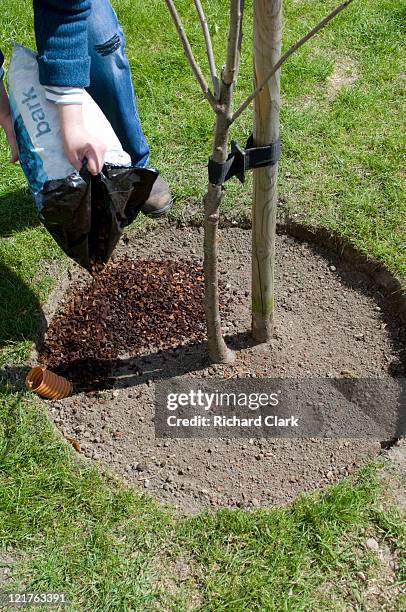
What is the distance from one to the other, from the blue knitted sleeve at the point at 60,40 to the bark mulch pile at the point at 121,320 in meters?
1.08

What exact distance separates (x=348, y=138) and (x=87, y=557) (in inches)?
103

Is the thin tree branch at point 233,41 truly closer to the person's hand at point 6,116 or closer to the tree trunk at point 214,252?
the tree trunk at point 214,252

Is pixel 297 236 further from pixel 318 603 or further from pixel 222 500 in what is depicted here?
pixel 318 603

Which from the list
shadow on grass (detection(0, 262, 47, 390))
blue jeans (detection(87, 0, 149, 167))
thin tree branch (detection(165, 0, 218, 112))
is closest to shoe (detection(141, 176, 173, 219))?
blue jeans (detection(87, 0, 149, 167))

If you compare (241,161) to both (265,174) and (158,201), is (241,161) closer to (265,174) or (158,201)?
(265,174)

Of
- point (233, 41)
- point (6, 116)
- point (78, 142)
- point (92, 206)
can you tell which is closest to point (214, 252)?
point (92, 206)

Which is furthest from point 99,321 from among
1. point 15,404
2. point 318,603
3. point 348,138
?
point 348,138

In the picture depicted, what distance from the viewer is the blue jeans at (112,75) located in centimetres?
299

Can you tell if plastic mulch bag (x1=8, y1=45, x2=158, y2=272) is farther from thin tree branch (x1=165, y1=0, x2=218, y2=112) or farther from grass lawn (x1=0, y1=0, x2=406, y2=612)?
grass lawn (x1=0, y1=0, x2=406, y2=612)

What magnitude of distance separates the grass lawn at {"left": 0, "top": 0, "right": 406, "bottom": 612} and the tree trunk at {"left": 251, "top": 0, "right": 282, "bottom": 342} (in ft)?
2.40

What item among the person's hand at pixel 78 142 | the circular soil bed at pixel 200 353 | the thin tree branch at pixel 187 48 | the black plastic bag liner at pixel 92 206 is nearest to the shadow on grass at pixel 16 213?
the circular soil bed at pixel 200 353

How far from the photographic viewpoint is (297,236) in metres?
3.50

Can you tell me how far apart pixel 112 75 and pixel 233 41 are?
1.39 meters

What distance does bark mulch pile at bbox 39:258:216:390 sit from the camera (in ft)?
9.98
